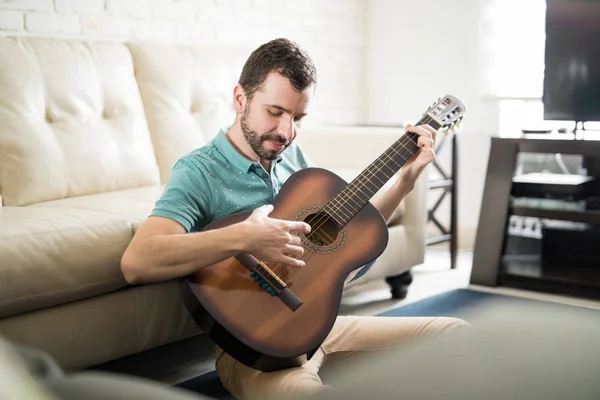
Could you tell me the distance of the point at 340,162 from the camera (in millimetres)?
2914

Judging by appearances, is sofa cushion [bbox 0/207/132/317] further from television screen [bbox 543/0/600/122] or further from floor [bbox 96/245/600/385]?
television screen [bbox 543/0/600/122]

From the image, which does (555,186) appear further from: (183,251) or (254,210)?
(183,251)

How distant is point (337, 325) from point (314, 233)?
0.20 meters

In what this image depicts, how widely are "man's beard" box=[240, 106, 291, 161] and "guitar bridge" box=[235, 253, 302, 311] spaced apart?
0.24 meters

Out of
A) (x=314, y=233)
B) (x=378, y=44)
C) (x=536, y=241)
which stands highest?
(x=378, y=44)

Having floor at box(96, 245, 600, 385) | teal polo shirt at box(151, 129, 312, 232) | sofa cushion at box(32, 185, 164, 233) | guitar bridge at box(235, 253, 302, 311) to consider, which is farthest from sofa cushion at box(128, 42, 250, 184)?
guitar bridge at box(235, 253, 302, 311)

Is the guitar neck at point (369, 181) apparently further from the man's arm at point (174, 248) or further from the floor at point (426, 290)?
the floor at point (426, 290)

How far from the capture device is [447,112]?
1908 mm

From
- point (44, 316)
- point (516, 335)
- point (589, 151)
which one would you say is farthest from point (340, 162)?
point (516, 335)

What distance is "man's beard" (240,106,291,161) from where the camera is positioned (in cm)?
167

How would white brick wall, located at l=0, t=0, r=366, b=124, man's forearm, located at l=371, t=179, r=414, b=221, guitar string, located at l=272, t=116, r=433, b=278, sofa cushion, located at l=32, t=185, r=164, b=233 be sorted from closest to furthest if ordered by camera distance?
guitar string, located at l=272, t=116, r=433, b=278
man's forearm, located at l=371, t=179, r=414, b=221
sofa cushion, located at l=32, t=185, r=164, b=233
white brick wall, located at l=0, t=0, r=366, b=124

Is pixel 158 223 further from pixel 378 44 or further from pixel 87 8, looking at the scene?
pixel 378 44

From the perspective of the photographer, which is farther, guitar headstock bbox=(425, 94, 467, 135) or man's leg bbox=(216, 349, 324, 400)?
guitar headstock bbox=(425, 94, 467, 135)

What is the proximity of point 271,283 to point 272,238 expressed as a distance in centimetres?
12
